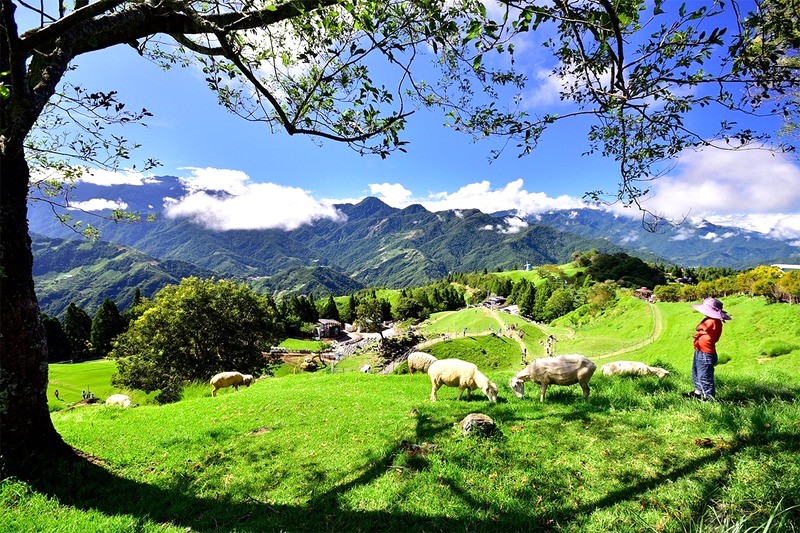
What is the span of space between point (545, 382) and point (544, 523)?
5581 millimetres

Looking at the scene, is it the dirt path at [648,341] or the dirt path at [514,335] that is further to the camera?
the dirt path at [514,335]

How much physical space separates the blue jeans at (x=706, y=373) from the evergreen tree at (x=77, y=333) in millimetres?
103790

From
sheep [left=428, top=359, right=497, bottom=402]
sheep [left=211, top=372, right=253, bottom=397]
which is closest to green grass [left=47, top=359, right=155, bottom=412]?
sheep [left=211, top=372, right=253, bottom=397]

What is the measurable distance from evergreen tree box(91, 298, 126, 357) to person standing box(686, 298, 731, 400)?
9908 cm

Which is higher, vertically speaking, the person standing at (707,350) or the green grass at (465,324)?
the person standing at (707,350)

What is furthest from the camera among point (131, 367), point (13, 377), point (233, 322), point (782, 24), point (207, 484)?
point (233, 322)

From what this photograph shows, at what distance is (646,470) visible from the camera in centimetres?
546

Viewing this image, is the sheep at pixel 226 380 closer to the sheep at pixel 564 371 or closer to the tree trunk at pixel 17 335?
the tree trunk at pixel 17 335

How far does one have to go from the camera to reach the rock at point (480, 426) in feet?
24.1

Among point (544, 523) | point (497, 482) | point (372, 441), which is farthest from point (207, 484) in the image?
point (544, 523)

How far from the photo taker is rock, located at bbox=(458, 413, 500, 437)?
7.34 m

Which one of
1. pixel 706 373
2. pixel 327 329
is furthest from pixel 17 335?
pixel 327 329

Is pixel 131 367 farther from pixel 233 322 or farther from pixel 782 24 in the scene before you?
pixel 782 24

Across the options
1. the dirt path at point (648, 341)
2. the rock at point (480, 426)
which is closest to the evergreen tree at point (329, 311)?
the dirt path at point (648, 341)
